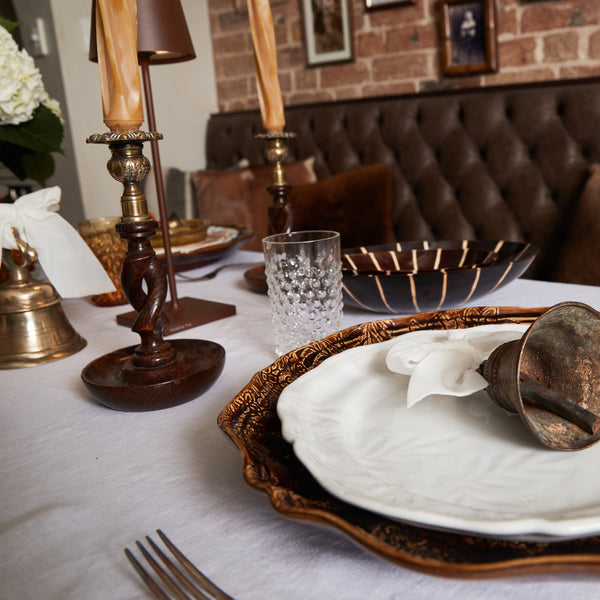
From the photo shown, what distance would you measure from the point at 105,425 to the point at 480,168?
A: 70.8 inches

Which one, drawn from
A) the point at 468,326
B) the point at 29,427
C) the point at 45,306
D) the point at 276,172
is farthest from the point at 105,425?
the point at 276,172

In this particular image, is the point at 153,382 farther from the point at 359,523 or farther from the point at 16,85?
the point at 16,85

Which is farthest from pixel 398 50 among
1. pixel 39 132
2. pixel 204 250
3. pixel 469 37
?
pixel 39 132

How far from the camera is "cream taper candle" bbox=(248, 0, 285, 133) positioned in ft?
3.04

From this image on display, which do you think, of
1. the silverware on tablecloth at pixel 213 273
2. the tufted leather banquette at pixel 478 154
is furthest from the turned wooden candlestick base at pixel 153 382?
the tufted leather banquette at pixel 478 154

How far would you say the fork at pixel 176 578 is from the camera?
35 centimetres

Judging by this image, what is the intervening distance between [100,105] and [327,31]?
110cm

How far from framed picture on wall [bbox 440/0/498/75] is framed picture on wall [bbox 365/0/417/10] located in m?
0.15

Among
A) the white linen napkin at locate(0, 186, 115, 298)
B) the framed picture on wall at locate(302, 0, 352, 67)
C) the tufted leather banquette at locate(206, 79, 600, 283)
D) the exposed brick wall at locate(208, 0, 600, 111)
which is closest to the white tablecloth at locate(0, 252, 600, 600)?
the white linen napkin at locate(0, 186, 115, 298)

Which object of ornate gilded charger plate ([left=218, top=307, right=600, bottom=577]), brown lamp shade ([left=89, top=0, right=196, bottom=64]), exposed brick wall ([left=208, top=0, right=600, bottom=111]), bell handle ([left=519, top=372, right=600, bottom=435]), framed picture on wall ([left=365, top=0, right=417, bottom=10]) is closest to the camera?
ornate gilded charger plate ([left=218, top=307, right=600, bottom=577])

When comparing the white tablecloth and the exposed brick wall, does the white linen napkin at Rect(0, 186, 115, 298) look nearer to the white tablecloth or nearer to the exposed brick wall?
the white tablecloth

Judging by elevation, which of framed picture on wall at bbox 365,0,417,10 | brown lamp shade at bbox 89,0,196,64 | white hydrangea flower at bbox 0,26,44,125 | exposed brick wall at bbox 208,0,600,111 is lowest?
white hydrangea flower at bbox 0,26,44,125

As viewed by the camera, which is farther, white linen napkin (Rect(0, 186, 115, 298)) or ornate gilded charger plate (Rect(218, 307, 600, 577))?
white linen napkin (Rect(0, 186, 115, 298))

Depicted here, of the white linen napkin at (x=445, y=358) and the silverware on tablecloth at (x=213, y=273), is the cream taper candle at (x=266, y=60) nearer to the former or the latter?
the silverware on tablecloth at (x=213, y=273)
